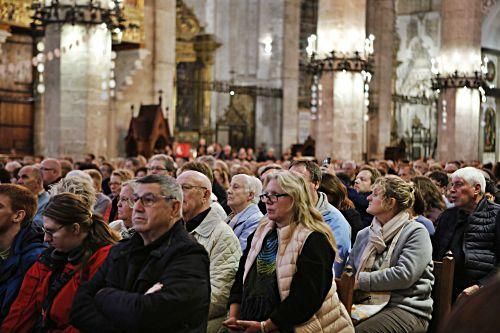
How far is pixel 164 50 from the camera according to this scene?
21.4 m

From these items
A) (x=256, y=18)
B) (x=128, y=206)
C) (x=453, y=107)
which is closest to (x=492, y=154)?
(x=453, y=107)

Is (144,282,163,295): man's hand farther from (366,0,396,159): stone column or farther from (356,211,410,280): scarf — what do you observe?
(366,0,396,159): stone column

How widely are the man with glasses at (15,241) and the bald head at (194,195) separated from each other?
1.03 metres

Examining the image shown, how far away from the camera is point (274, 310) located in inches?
183

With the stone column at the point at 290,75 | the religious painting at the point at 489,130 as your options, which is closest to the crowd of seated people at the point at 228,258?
the stone column at the point at 290,75

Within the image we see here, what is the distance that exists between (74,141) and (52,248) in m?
11.2

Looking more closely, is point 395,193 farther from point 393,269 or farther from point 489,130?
point 489,130

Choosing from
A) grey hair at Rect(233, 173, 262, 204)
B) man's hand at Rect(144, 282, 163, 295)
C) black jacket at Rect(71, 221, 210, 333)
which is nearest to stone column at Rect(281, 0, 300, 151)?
grey hair at Rect(233, 173, 262, 204)

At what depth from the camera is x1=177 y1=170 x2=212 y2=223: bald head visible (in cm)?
571

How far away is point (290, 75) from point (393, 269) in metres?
23.2

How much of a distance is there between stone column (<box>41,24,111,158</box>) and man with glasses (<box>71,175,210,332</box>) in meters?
11.6

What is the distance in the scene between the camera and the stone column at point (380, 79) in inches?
1207

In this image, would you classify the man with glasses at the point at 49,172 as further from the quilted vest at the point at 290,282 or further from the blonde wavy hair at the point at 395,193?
the quilted vest at the point at 290,282

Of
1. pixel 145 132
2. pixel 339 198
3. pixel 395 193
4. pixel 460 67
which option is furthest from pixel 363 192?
pixel 460 67
